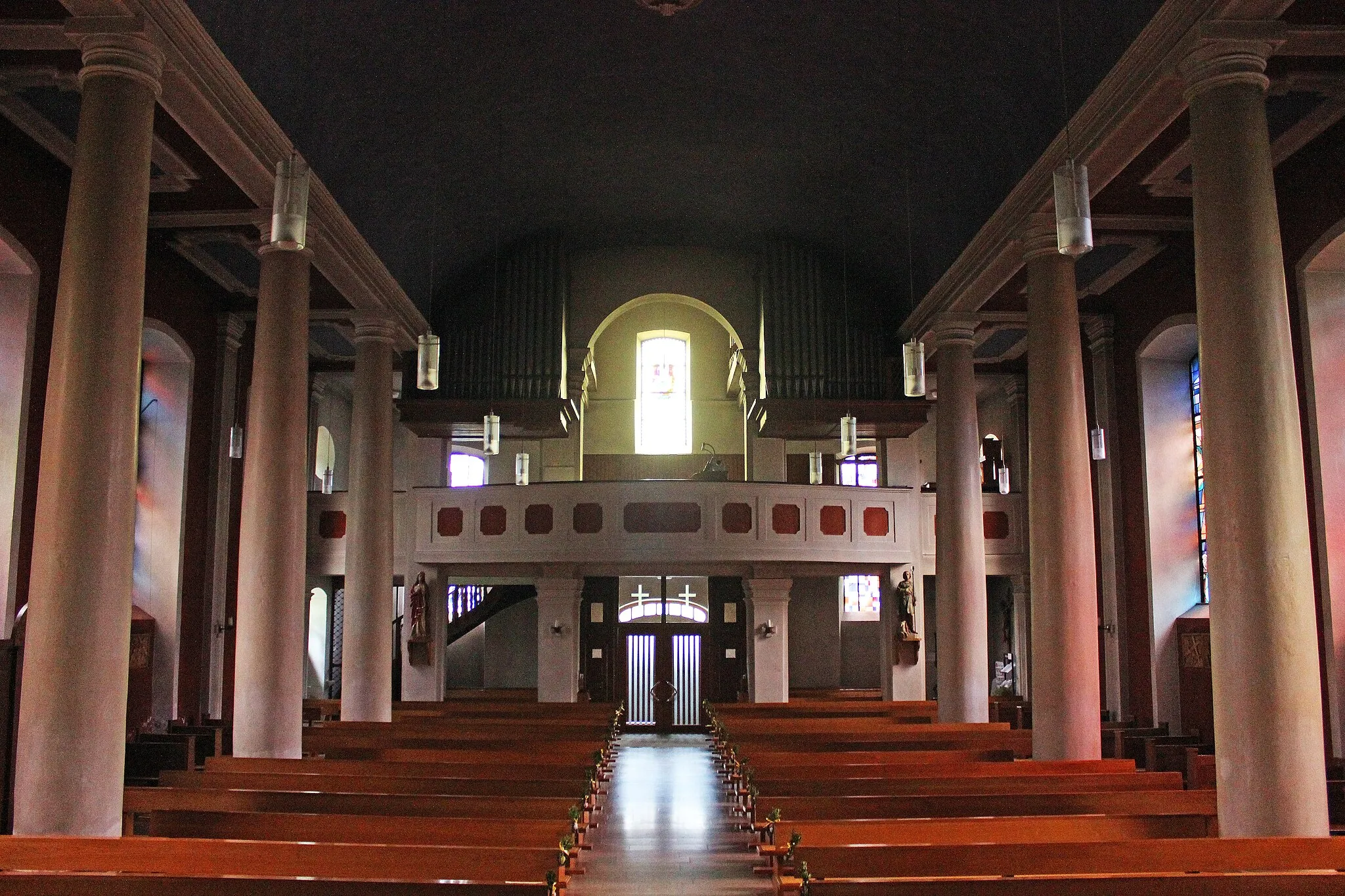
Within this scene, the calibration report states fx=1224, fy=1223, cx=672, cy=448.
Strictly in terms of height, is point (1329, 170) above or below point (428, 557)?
above

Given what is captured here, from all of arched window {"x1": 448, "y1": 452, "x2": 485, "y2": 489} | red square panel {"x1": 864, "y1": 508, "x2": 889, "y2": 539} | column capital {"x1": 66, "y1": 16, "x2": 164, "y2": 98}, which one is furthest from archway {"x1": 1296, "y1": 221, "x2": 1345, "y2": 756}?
arched window {"x1": 448, "y1": 452, "x2": 485, "y2": 489}

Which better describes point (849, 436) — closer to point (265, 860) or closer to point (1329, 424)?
point (1329, 424)

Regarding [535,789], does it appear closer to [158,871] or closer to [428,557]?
[158,871]

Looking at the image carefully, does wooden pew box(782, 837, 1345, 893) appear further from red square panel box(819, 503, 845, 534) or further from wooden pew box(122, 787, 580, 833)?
red square panel box(819, 503, 845, 534)

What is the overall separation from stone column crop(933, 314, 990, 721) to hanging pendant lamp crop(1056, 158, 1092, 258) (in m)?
9.29

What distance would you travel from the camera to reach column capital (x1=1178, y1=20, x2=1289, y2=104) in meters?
8.87

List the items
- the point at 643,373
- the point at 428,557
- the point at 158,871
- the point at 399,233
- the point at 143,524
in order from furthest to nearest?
the point at 643,373 → the point at 428,557 → the point at 399,233 → the point at 143,524 → the point at 158,871

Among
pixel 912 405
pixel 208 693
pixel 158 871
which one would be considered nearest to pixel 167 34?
pixel 158 871

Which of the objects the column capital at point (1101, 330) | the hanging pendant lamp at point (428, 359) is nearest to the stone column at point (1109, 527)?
the column capital at point (1101, 330)

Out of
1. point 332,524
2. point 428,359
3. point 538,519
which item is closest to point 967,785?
point 428,359

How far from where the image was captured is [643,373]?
27.9 m

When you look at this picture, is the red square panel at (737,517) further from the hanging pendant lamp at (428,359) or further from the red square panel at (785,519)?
the hanging pendant lamp at (428,359)

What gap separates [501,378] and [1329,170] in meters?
13.3

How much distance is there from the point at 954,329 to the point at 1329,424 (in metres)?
5.57
